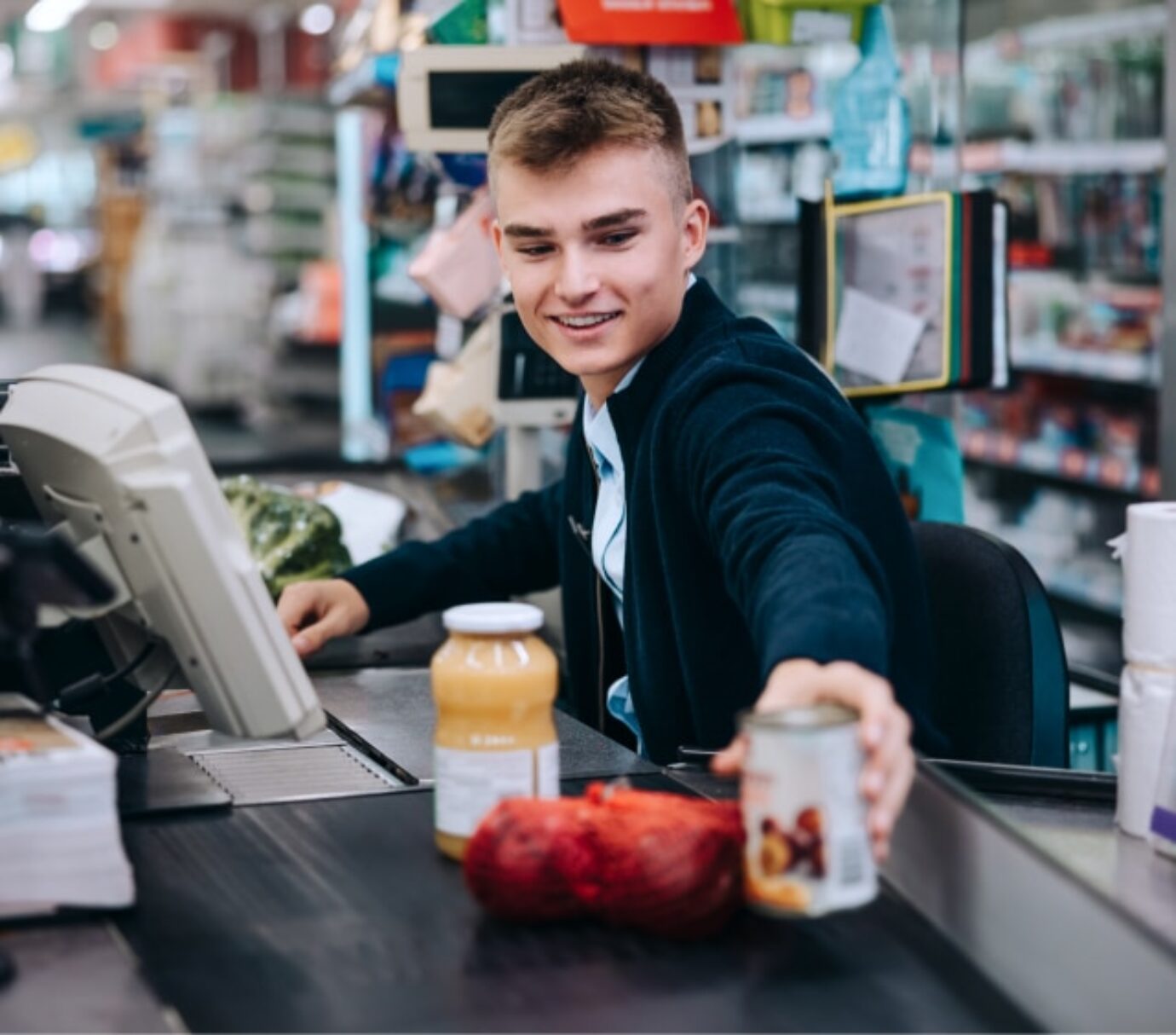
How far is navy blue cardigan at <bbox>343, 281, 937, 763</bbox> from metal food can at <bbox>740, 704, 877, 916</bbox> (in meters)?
0.15

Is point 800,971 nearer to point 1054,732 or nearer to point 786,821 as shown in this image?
point 786,821

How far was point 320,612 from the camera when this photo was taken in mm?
2537

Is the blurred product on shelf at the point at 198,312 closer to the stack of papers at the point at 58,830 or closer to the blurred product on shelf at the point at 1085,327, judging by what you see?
the blurred product on shelf at the point at 1085,327

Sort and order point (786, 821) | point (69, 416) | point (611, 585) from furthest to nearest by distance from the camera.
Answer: point (611, 585) → point (69, 416) → point (786, 821)

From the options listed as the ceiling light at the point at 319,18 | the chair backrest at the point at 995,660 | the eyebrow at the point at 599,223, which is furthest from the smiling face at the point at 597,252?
the ceiling light at the point at 319,18

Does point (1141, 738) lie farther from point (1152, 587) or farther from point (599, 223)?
point (599, 223)

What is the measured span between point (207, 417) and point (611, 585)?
11.1m

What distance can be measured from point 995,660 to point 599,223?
30.4 inches

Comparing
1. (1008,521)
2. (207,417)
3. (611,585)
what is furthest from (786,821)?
(207,417)

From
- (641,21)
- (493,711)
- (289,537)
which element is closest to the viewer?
(493,711)

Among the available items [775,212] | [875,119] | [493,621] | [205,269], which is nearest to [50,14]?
[205,269]

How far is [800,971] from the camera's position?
54.5 inches

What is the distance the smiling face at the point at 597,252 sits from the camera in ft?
6.55

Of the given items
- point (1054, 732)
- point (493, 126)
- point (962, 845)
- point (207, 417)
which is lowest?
point (207, 417)
